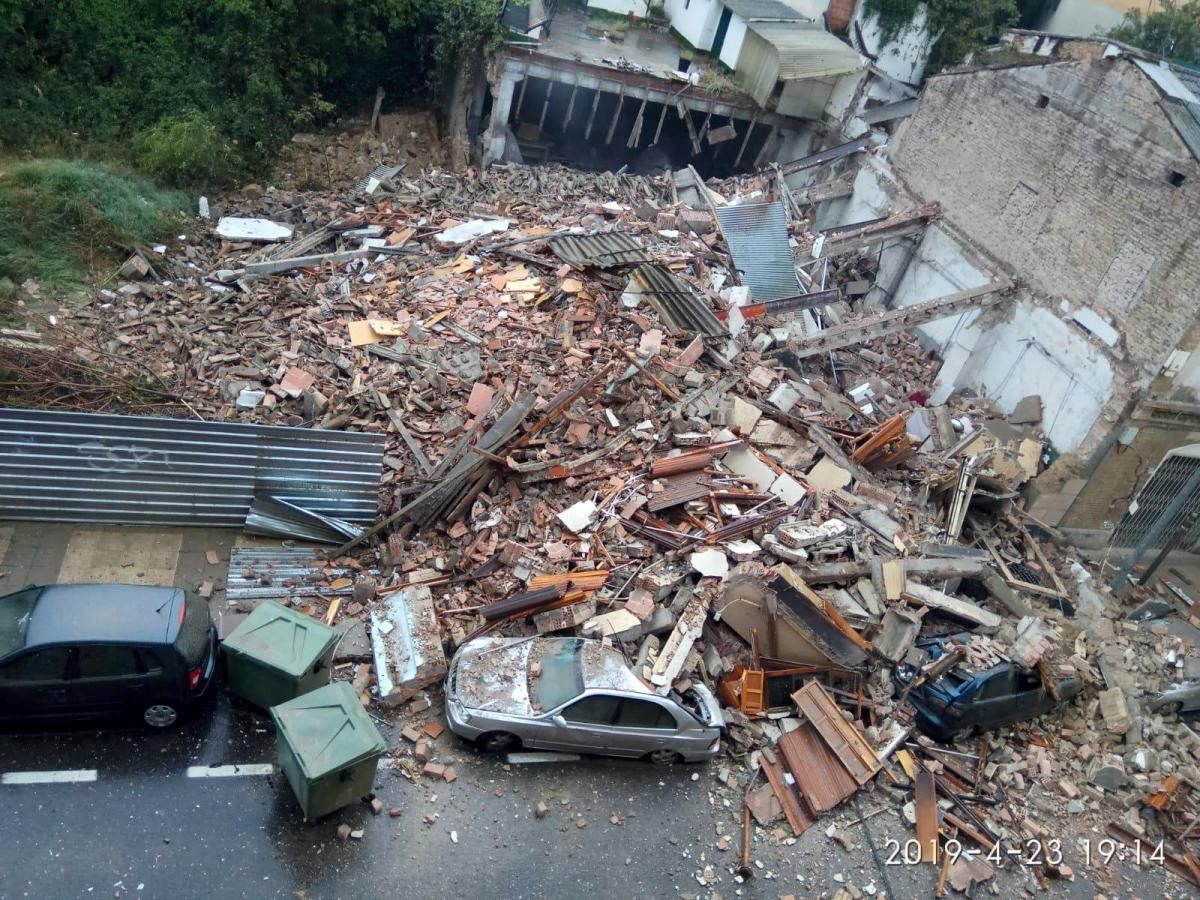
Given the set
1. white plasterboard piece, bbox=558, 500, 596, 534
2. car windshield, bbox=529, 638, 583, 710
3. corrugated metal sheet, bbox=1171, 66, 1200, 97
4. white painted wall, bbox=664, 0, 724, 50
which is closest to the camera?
car windshield, bbox=529, 638, 583, 710

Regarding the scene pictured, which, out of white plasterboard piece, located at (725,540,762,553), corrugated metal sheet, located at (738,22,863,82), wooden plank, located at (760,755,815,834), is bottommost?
wooden plank, located at (760,755,815,834)

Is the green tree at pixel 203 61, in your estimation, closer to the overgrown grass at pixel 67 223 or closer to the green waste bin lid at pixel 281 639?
the overgrown grass at pixel 67 223

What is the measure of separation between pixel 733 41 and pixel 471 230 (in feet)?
44.4

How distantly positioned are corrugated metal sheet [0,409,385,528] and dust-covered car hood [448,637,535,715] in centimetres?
271

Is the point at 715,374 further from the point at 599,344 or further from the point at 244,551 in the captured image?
the point at 244,551

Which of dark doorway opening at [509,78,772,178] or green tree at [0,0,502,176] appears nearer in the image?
green tree at [0,0,502,176]

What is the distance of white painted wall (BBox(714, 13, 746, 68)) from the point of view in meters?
23.5

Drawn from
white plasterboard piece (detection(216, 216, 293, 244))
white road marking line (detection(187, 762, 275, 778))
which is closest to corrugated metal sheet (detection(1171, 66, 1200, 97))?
white plasterboard piece (detection(216, 216, 293, 244))

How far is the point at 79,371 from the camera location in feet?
33.6

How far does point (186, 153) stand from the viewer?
16.6m

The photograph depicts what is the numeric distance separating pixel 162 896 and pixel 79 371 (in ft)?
22.5

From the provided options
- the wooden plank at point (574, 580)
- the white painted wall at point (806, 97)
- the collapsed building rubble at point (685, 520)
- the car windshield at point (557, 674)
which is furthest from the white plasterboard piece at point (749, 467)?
the white painted wall at point (806, 97)

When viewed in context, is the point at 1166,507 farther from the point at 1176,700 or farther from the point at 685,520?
the point at 685,520

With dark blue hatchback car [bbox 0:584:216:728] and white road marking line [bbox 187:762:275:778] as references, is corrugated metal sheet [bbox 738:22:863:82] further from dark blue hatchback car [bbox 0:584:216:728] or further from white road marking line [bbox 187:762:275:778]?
white road marking line [bbox 187:762:275:778]
